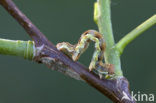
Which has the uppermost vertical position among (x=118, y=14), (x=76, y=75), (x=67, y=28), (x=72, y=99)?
(x=118, y=14)

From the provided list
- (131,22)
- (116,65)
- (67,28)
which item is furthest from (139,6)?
(116,65)

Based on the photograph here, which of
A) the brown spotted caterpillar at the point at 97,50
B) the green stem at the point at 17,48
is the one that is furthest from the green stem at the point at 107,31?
the green stem at the point at 17,48

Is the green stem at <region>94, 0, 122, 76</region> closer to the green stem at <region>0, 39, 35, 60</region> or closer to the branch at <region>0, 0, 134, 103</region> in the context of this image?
the branch at <region>0, 0, 134, 103</region>

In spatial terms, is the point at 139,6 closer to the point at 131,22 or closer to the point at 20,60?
the point at 131,22

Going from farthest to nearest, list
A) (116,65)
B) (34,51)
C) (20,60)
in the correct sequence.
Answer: (20,60), (116,65), (34,51)

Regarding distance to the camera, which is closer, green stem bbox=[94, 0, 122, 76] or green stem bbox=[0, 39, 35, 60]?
green stem bbox=[0, 39, 35, 60]

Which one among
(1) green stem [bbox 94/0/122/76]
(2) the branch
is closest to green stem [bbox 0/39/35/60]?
(2) the branch

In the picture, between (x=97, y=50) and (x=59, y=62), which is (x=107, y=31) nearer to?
(x=97, y=50)
